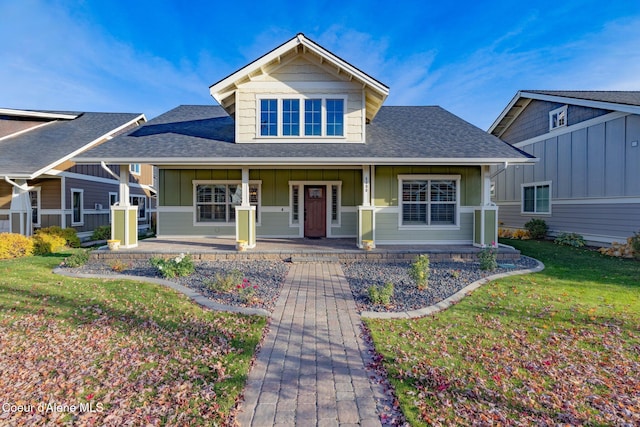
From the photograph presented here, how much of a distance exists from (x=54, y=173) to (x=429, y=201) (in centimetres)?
1496

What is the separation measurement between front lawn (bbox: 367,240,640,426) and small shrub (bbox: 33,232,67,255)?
39.8 feet

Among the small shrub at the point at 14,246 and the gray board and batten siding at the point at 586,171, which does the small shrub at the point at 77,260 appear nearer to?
the small shrub at the point at 14,246

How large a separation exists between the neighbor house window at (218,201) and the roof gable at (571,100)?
→ 13020 millimetres


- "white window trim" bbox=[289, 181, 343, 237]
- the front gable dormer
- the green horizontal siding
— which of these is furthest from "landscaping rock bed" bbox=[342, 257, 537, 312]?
the front gable dormer

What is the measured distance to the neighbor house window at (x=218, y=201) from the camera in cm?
1177

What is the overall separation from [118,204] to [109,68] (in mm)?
11742

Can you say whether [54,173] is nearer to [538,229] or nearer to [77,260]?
[77,260]

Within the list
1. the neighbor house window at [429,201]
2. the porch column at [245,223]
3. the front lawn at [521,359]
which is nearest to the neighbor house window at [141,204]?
the porch column at [245,223]

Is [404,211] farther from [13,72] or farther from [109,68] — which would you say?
[13,72]

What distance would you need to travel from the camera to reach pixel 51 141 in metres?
14.5

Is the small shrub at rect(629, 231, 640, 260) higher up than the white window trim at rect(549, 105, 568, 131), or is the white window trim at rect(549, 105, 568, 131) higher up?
the white window trim at rect(549, 105, 568, 131)

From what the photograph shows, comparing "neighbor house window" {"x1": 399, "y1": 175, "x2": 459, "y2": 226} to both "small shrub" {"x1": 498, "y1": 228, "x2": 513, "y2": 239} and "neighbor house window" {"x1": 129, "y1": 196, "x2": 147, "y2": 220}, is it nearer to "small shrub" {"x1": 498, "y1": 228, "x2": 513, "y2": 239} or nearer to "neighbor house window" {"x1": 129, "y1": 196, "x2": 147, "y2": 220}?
"small shrub" {"x1": 498, "y1": 228, "x2": 513, "y2": 239}

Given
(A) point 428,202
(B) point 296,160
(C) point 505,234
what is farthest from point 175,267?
(C) point 505,234

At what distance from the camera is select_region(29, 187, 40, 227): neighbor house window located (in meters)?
13.1
